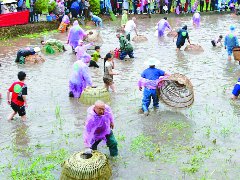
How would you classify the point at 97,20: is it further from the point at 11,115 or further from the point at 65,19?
the point at 11,115

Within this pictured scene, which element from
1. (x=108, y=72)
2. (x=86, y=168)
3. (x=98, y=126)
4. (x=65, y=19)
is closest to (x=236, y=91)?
(x=108, y=72)

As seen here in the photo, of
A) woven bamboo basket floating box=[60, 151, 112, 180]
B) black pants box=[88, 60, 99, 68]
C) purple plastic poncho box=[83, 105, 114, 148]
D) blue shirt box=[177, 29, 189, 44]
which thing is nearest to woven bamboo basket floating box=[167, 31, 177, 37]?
blue shirt box=[177, 29, 189, 44]

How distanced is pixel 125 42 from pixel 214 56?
12.1 ft

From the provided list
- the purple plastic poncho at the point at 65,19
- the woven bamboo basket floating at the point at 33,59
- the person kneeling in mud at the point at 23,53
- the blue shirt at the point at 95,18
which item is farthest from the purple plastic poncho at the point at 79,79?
the blue shirt at the point at 95,18

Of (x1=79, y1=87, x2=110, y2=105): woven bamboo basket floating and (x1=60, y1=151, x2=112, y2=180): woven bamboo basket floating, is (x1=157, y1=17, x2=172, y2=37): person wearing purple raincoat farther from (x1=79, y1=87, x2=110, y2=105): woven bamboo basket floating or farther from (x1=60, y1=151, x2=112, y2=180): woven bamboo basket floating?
(x1=60, y1=151, x2=112, y2=180): woven bamboo basket floating

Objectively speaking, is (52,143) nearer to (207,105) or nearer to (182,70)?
(207,105)

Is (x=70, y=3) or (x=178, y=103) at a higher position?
(x=70, y=3)

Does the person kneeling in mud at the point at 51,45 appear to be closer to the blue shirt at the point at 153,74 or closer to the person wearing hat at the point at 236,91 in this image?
the blue shirt at the point at 153,74

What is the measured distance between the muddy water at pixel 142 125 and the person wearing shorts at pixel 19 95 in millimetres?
304

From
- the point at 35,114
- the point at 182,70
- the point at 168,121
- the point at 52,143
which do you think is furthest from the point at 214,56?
the point at 52,143

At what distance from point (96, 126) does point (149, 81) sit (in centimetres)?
310

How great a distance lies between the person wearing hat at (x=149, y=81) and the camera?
423 inches

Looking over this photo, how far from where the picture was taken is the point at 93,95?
38.3 feet

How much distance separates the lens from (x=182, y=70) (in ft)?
50.4
